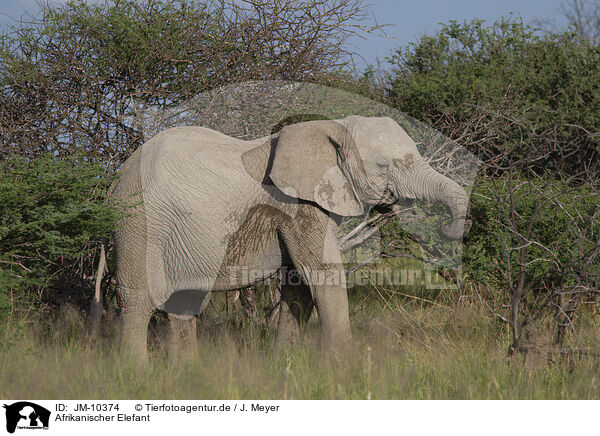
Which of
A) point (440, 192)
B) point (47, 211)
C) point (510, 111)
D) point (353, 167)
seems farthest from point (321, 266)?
point (510, 111)

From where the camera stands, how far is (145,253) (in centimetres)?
504

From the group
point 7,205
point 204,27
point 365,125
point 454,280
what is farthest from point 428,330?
point 204,27

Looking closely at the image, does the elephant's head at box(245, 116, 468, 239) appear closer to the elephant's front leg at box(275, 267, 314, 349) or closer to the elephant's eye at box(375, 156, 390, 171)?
the elephant's eye at box(375, 156, 390, 171)

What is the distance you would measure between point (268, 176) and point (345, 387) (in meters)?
1.80

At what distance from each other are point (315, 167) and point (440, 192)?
38.5 inches

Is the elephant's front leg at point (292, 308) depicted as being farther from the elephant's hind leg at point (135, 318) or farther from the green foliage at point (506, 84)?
the green foliage at point (506, 84)

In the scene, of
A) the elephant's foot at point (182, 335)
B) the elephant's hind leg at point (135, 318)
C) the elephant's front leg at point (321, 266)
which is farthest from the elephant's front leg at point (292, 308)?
the elephant's hind leg at point (135, 318)

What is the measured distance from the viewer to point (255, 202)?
494 cm

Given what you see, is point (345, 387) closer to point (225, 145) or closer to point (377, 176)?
point (377, 176)

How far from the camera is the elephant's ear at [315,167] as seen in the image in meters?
4.73

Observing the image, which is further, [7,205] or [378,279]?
[378,279]
